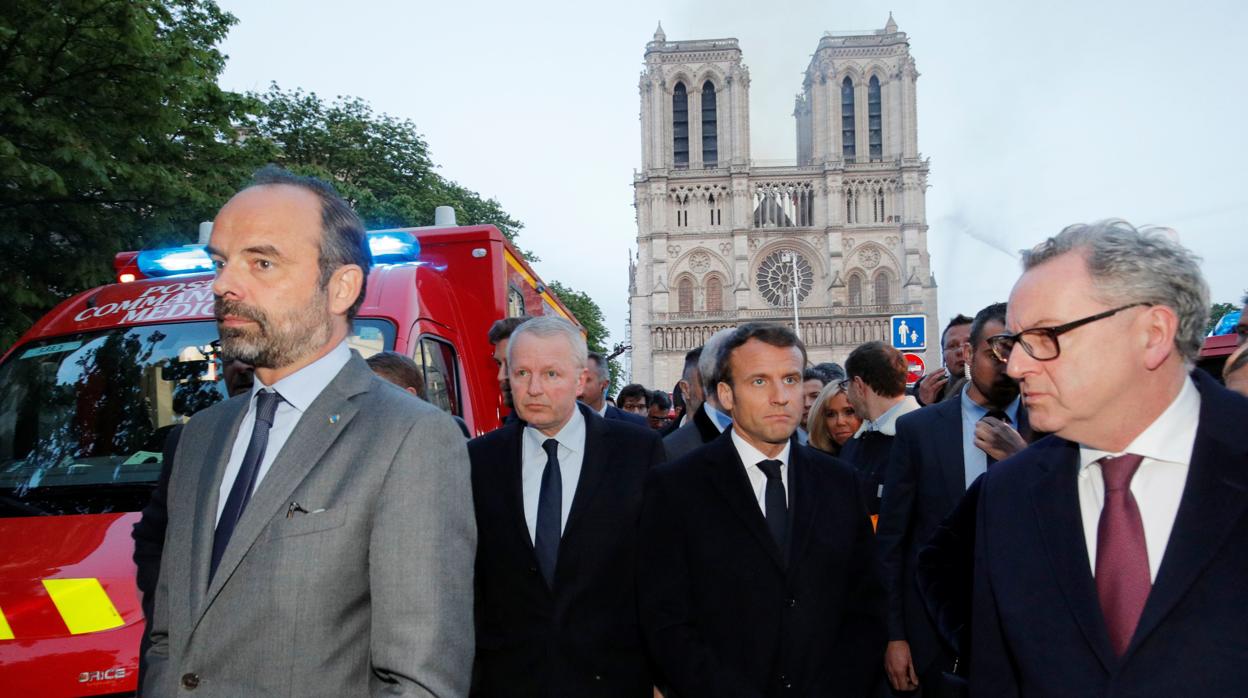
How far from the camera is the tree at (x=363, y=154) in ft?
83.1

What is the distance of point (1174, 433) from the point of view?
6.30 ft

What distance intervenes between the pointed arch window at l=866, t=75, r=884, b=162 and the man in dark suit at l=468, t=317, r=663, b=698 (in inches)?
2552

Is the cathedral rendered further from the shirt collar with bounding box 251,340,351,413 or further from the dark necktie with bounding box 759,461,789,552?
the shirt collar with bounding box 251,340,351,413

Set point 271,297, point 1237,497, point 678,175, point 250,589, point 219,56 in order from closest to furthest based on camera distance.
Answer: point 1237,497 → point 250,589 → point 271,297 → point 219,56 → point 678,175

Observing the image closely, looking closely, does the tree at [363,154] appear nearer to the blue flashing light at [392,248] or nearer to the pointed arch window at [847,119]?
the blue flashing light at [392,248]

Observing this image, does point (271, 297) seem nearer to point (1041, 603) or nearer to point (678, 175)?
point (1041, 603)

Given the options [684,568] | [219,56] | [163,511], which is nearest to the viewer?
[163,511]

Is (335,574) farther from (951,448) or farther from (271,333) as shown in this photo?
(951,448)

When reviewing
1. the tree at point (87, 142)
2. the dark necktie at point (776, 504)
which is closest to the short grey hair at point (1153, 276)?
the dark necktie at point (776, 504)

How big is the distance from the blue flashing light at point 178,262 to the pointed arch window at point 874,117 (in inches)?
2491

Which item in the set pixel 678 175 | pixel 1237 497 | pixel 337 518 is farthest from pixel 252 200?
pixel 678 175

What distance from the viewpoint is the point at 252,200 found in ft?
6.96

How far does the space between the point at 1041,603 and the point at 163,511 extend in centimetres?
215

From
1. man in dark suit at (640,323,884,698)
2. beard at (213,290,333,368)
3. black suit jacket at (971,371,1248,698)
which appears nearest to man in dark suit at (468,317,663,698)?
man in dark suit at (640,323,884,698)
